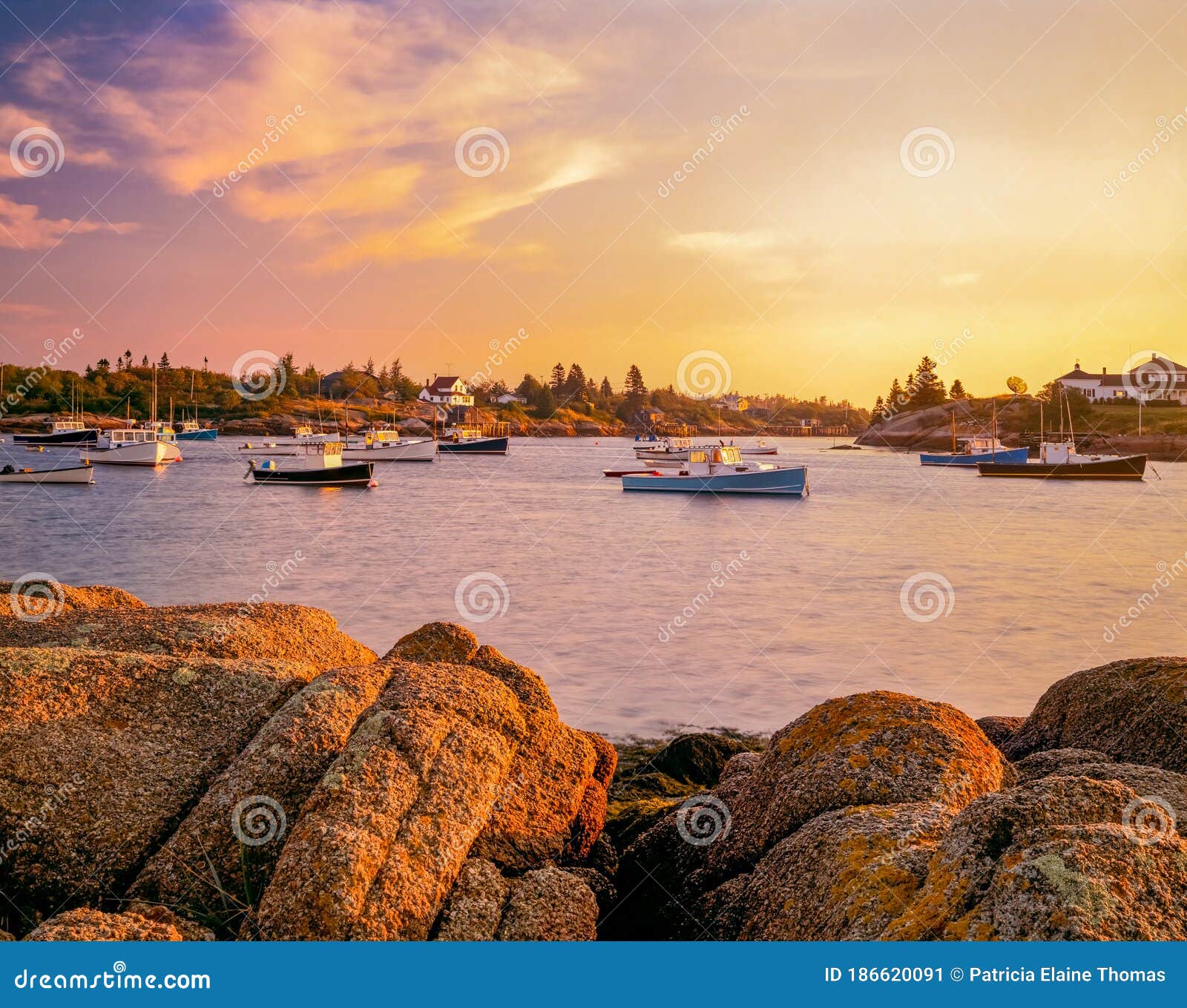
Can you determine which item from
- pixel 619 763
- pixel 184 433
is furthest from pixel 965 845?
pixel 184 433

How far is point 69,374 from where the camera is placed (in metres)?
158

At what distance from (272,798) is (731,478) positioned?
5115 centimetres

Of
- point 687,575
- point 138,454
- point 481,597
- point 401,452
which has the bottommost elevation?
point 481,597

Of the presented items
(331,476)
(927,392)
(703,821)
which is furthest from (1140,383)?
(703,821)

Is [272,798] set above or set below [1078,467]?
below

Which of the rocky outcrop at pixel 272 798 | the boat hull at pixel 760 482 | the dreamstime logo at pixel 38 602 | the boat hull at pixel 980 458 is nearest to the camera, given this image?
the rocky outcrop at pixel 272 798

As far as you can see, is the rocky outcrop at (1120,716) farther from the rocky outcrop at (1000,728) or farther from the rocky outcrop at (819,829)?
the rocky outcrop at (819,829)

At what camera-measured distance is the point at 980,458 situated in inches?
3629

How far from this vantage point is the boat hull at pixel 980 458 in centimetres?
8712

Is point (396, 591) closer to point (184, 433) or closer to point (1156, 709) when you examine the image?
point (1156, 709)

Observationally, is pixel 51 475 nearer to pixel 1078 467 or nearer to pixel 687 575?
pixel 687 575

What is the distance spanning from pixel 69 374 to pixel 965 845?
588 ft
